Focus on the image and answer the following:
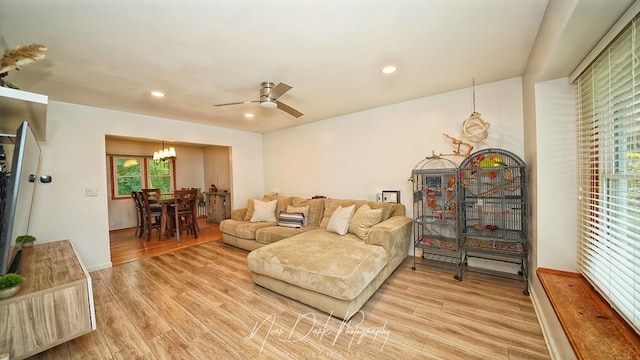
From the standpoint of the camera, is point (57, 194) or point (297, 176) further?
point (297, 176)

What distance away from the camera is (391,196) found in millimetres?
3643

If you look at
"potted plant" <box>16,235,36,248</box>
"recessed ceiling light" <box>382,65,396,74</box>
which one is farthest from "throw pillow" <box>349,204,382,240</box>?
"potted plant" <box>16,235,36,248</box>

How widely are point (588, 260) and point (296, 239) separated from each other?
2.61 meters

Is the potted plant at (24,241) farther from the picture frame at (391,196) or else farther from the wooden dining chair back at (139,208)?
the picture frame at (391,196)

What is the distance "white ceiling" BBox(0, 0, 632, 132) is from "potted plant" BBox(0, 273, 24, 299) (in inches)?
66.1

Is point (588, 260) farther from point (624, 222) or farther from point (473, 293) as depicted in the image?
point (473, 293)

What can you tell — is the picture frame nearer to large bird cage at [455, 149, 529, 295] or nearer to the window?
large bird cage at [455, 149, 529, 295]

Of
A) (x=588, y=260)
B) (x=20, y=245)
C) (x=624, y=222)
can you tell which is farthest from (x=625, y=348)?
(x=20, y=245)

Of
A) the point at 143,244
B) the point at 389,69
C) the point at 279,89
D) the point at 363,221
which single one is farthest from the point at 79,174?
the point at 389,69

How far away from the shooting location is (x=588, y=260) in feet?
5.54

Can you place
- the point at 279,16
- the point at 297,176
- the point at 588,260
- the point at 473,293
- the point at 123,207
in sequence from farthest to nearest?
the point at 123,207 < the point at 297,176 < the point at 473,293 < the point at 588,260 < the point at 279,16

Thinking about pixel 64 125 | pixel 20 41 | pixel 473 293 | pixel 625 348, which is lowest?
pixel 473 293

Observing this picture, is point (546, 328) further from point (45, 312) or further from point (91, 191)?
point (91, 191)

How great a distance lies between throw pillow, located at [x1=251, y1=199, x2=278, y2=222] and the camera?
434 centimetres
